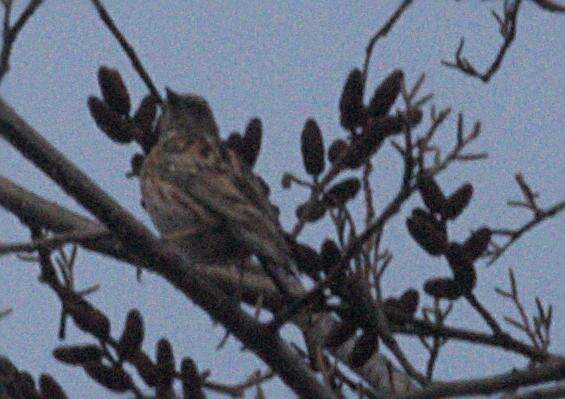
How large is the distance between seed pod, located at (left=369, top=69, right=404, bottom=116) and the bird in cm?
69

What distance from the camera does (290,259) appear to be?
4617mm

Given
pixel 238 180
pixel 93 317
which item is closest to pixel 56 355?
pixel 93 317

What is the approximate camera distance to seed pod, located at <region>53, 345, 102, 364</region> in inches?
165

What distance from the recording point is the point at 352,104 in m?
4.18

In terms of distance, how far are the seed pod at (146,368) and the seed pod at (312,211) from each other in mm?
753

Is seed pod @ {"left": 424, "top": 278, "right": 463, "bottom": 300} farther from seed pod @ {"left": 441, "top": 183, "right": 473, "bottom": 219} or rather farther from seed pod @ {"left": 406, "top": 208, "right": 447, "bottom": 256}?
seed pod @ {"left": 441, "top": 183, "right": 473, "bottom": 219}

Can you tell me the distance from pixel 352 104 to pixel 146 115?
3.53 ft

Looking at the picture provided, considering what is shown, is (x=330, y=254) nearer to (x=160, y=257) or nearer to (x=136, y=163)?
(x=160, y=257)

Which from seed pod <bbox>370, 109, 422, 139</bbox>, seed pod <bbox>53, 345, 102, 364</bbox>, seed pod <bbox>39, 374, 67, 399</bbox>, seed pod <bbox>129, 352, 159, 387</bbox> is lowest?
seed pod <bbox>39, 374, 67, 399</bbox>

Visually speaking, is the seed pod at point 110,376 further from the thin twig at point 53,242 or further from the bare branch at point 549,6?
the bare branch at point 549,6

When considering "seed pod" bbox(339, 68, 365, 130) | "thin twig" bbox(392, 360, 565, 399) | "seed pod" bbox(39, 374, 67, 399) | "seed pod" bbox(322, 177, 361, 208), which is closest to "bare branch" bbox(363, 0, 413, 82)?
"seed pod" bbox(339, 68, 365, 130)

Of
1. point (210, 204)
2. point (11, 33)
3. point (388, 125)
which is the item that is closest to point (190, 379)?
point (388, 125)

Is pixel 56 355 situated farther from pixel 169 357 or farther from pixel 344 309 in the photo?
pixel 344 309

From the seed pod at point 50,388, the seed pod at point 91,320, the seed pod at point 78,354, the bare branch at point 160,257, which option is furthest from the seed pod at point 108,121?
the seed pod at point 50,388
